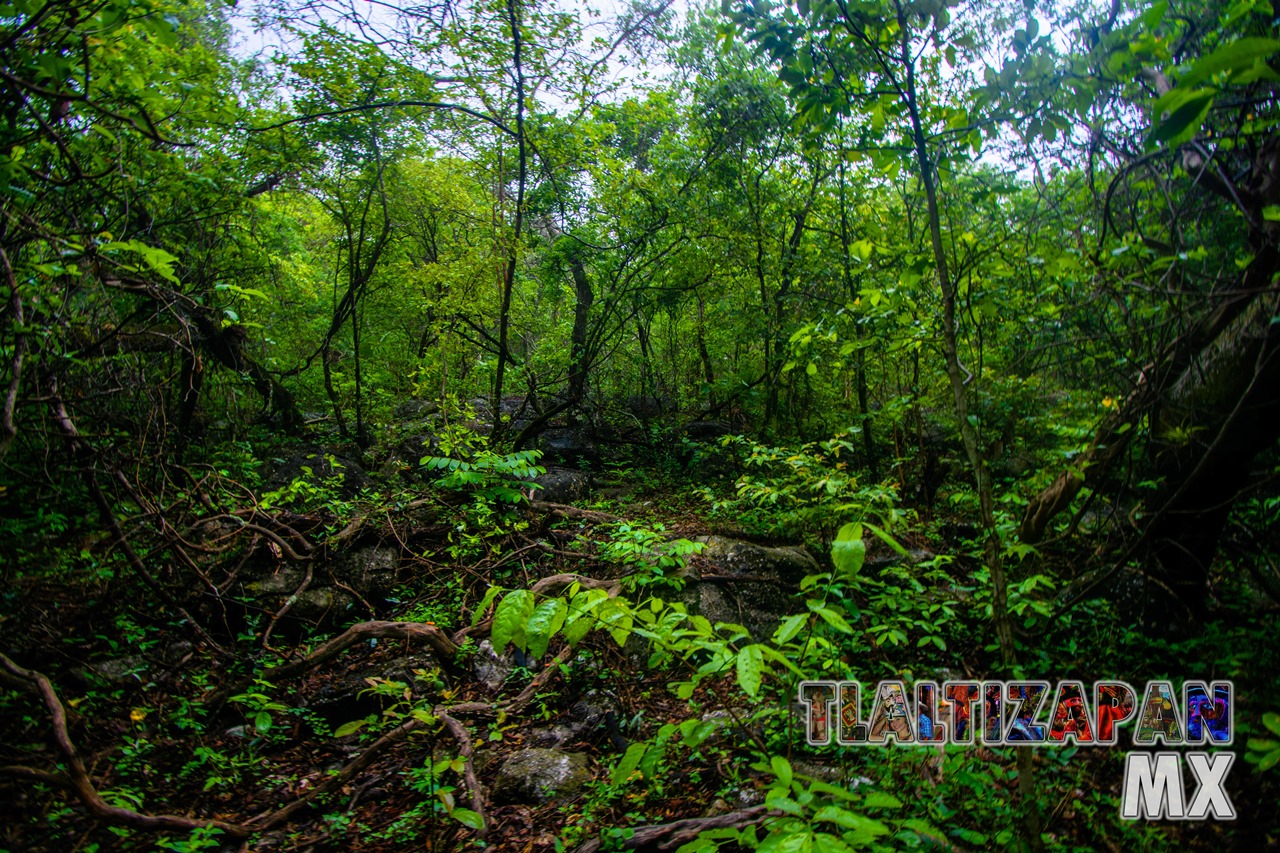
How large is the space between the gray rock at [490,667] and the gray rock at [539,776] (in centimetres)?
87

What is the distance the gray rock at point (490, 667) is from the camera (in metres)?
4.41

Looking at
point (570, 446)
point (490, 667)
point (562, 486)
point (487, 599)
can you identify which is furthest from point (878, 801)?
point (570, 446)

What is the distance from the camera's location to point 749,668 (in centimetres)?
133

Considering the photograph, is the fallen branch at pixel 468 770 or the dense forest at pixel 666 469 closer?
the dense forest at pixel 666 469

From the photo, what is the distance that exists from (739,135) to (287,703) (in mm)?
8605

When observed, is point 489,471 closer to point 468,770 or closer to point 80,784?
point 468,770

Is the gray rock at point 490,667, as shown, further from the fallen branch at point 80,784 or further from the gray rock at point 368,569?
the fallen branch at point 80,784

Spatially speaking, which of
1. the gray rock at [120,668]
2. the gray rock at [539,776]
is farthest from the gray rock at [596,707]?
the gray rock at [120,668]

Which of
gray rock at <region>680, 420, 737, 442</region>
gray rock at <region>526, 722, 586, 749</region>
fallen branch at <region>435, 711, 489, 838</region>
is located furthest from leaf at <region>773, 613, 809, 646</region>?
gray rock at <region>680, 420, 737, 442</region>

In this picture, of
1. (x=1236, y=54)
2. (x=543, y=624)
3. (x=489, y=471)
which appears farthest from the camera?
(x=489, y=471)

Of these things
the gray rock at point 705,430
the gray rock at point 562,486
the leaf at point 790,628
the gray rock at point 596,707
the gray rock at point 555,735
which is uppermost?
the gray rock at point 705,430

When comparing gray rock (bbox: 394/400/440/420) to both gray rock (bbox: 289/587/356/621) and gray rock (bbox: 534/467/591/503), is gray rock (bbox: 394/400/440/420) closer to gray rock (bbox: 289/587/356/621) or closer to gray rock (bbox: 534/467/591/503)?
gray rock (bbox: 534/467/591/503)

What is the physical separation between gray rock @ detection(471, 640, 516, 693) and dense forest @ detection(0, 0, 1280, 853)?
0.04 metres

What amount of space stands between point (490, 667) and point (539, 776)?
1388 mm
